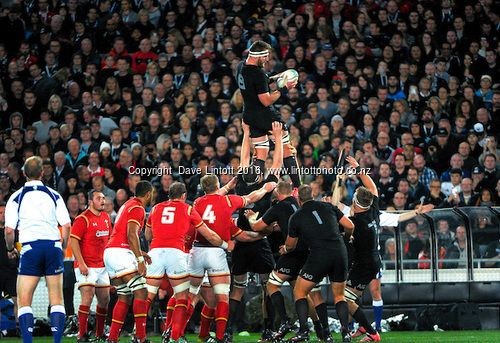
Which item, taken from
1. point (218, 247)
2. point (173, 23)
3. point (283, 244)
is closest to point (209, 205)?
point (218, 247)

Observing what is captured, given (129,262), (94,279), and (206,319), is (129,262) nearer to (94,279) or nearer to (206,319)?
(94,279)

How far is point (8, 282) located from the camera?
1889 cm

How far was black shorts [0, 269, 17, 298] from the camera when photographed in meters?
18.8

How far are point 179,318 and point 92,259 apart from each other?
2331 mm

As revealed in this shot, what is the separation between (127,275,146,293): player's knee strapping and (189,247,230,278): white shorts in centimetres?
74

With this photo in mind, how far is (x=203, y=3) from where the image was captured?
25750mm

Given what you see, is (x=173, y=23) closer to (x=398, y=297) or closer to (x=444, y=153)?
(x=444, y=153)

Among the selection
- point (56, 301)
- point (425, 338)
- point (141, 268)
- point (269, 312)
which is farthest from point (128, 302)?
point (425, 338)

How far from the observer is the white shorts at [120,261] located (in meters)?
15.5

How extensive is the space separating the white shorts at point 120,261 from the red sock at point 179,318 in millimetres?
962

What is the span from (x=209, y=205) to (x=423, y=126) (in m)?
8.35

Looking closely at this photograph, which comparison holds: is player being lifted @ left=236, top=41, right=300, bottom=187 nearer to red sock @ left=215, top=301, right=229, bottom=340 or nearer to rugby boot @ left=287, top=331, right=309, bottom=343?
red sock @ left=215, top=301, right=229, bottom=340

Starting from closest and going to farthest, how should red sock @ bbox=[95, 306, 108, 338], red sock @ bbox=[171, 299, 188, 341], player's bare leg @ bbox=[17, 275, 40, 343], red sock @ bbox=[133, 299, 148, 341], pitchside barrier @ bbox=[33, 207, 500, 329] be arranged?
player's bare leg @ bbox=[17, 275, 40, 343] < red sock @ bbox=[171, 299, 188, 341] < red sock @ bbox=[133, 299, 148, 341] < red sock @ bbox=[95, 306, 108, 338] < pitchside barrier @ bbox=[33, 207, 500, 329]

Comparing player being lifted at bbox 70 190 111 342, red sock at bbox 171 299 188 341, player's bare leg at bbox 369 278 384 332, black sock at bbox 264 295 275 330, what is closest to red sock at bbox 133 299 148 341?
red sock at bbox 171 299 188 341
